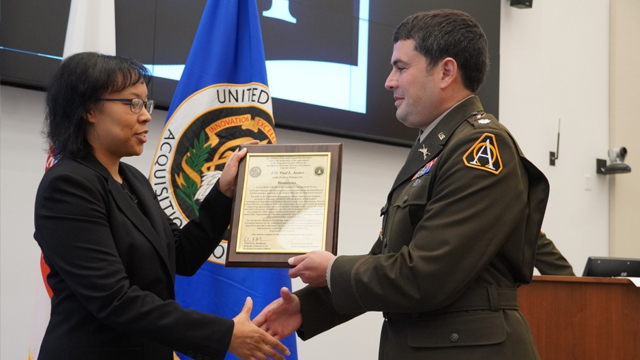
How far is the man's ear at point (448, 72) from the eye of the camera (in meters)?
2.02

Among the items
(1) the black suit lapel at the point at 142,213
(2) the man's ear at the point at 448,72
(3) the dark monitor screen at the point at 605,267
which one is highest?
(2) the man's ear at the point at 448,72

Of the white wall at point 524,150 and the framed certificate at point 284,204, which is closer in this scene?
the framed certificate at point 284,204

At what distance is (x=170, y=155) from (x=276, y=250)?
1.00 meters

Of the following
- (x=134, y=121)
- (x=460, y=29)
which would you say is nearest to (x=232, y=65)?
(x=134, y=121)

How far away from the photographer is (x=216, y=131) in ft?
10.1

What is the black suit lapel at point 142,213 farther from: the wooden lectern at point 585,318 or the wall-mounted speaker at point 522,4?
the wall-mounted speaker at point 522,4

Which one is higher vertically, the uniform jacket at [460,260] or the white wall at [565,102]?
the white wall at [565,102]

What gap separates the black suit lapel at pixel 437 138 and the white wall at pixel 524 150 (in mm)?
2025

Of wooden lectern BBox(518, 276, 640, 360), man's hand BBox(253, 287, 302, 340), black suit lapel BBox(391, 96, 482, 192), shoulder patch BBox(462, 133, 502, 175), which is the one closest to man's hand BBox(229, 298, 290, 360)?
man's hand BBox(253, 287, 302, 340)

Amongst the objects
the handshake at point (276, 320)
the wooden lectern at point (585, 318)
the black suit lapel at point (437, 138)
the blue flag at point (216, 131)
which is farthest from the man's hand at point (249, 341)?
the wooden lectern at point (585, 318)

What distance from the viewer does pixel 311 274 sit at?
6.52 ft

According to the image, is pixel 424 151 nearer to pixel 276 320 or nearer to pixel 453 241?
pixel 453 241

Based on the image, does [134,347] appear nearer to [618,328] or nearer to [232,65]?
[232,65]

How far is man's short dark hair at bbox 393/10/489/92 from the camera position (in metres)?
2.02
